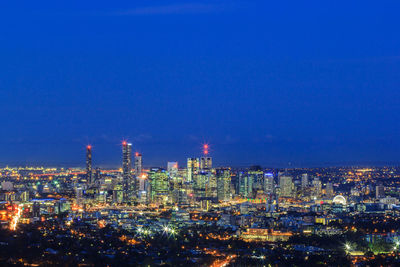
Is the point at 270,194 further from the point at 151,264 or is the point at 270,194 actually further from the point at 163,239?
the point at 151,264

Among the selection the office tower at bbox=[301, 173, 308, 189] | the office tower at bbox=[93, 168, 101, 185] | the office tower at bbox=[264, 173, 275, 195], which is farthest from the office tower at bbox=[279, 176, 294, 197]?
the office tower at bbox=[93, 168, 101, 185]

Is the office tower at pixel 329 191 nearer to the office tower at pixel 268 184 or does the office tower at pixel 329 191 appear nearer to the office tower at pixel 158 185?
the office tower at pixel 268 184

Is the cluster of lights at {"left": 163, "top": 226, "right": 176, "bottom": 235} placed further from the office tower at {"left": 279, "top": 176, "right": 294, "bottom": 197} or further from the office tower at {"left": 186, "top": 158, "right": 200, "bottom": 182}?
the office tower at {"left": 186, "top": 158, "right": 200, "bottom": 182}

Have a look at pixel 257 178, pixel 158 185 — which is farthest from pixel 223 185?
pixel 257 178

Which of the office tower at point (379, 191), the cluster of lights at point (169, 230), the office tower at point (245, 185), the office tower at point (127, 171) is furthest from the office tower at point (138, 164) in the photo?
the cluster of lights at point (169, 230)

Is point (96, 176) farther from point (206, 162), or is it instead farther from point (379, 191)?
point (379, 191)
